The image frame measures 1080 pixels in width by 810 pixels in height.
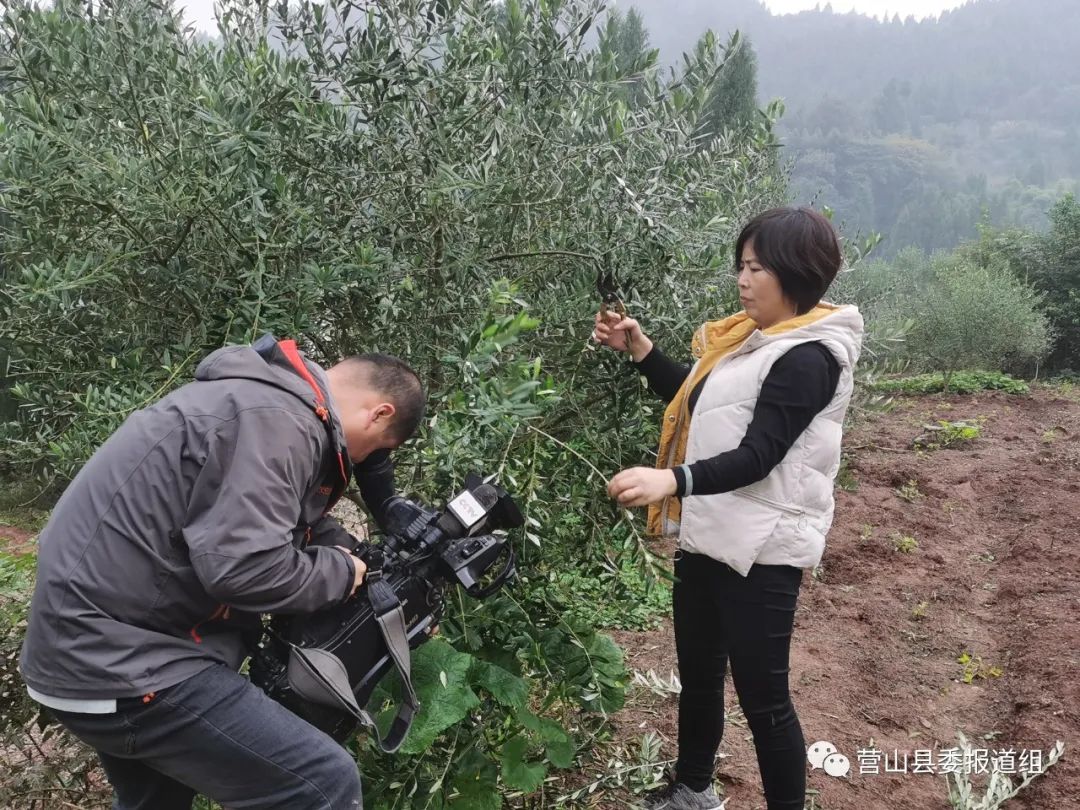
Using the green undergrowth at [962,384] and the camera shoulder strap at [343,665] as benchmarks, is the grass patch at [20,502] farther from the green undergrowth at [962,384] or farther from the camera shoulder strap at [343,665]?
the green undergrowth at [962,384]

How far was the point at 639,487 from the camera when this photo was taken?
7.77 feet

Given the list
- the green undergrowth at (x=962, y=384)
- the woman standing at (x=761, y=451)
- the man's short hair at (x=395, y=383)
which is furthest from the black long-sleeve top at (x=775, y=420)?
the green undergrowth at (x=962, y=384)

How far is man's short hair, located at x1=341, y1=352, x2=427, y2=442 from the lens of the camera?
215cm

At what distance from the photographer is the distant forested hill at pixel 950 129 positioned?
99000mm

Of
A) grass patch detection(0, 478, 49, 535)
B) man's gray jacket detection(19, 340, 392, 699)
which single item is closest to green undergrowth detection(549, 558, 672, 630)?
man's gray jacket detection(19, 340, 392, 699)

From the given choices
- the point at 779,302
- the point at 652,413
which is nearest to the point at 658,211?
the point at 779,302

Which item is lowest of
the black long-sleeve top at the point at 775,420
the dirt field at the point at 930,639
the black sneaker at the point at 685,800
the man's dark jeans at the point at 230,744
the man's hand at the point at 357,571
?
the dirt field at the point at 930,639

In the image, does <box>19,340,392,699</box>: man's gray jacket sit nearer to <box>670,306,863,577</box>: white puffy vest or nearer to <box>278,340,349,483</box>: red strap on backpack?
<box>278,340,349,483</box>: red strap on backpack

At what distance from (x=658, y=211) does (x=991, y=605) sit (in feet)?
16.5

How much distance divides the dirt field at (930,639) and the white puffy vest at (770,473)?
5.40ft

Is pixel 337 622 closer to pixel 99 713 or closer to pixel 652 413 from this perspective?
pixel 99 713

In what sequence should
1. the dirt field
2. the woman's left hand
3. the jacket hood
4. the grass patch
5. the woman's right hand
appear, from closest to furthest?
the jacket hood
the woman's left hand
the woman's right hand
the dirt field
the grass patch

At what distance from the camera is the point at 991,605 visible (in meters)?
6.23

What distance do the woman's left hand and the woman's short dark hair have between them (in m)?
0.71
